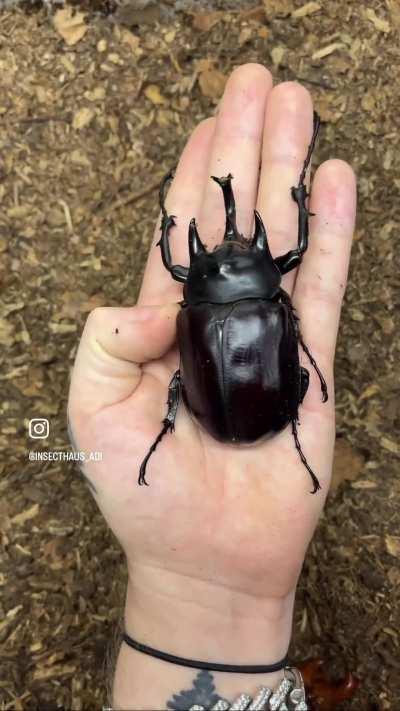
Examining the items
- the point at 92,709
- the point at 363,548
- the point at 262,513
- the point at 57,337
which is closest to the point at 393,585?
the point at 363,548

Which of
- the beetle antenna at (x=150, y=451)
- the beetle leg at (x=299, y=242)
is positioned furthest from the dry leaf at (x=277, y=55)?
the beetle antenna at (x=150, y=451)

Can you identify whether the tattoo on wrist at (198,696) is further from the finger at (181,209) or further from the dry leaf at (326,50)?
the dry leaf at (326,50)

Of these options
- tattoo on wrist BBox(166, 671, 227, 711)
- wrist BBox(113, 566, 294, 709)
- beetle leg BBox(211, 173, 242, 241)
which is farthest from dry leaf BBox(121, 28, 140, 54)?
tattoo on wrist BBox(166, 671, 227, 711)

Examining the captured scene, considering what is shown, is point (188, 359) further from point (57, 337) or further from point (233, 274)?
point (57, 337)

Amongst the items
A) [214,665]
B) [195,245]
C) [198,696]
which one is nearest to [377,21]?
[195,245]

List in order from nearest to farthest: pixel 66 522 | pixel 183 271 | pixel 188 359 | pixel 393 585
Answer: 1. pixel 188 359
2. pixel 183 271
3. pixel 393 585
4. pixel 66 522

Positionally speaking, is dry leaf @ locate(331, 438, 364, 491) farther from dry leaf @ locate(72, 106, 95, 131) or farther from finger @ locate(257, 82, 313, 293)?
dry leaf @ locate(72, 106, 95, 131)

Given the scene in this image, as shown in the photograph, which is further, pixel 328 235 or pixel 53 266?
pixel 53 266
